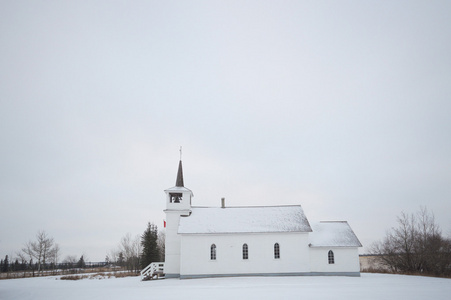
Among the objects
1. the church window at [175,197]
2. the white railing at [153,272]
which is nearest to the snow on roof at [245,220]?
the church window at [175,197]

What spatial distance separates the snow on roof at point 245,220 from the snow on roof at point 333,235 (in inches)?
76.5

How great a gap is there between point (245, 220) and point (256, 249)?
356 centimetres

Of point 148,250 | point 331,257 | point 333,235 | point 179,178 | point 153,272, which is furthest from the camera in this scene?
point 148,250

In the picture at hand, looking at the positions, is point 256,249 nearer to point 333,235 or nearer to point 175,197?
point 333,235

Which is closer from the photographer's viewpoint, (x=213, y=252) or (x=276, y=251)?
(x=213, y=252)

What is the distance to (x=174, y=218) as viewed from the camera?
3619cm

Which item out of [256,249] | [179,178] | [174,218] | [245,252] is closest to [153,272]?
[174,218]

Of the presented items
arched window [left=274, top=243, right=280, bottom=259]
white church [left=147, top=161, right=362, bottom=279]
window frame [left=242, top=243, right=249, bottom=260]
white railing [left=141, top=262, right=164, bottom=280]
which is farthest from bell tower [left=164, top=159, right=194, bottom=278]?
arched window [left=274, top=243, right=280, bottom=259]

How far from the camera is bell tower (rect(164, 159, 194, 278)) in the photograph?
113 ft

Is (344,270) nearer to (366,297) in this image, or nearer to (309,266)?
(309,266)

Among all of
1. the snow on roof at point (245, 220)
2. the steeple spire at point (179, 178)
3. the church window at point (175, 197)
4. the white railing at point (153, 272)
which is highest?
the steeple spire at point (179, 178)

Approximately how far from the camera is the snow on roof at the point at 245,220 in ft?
111

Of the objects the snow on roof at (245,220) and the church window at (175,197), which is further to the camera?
the church window at (175,197)

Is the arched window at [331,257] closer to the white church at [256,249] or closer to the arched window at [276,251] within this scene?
the white church at [256,249]
